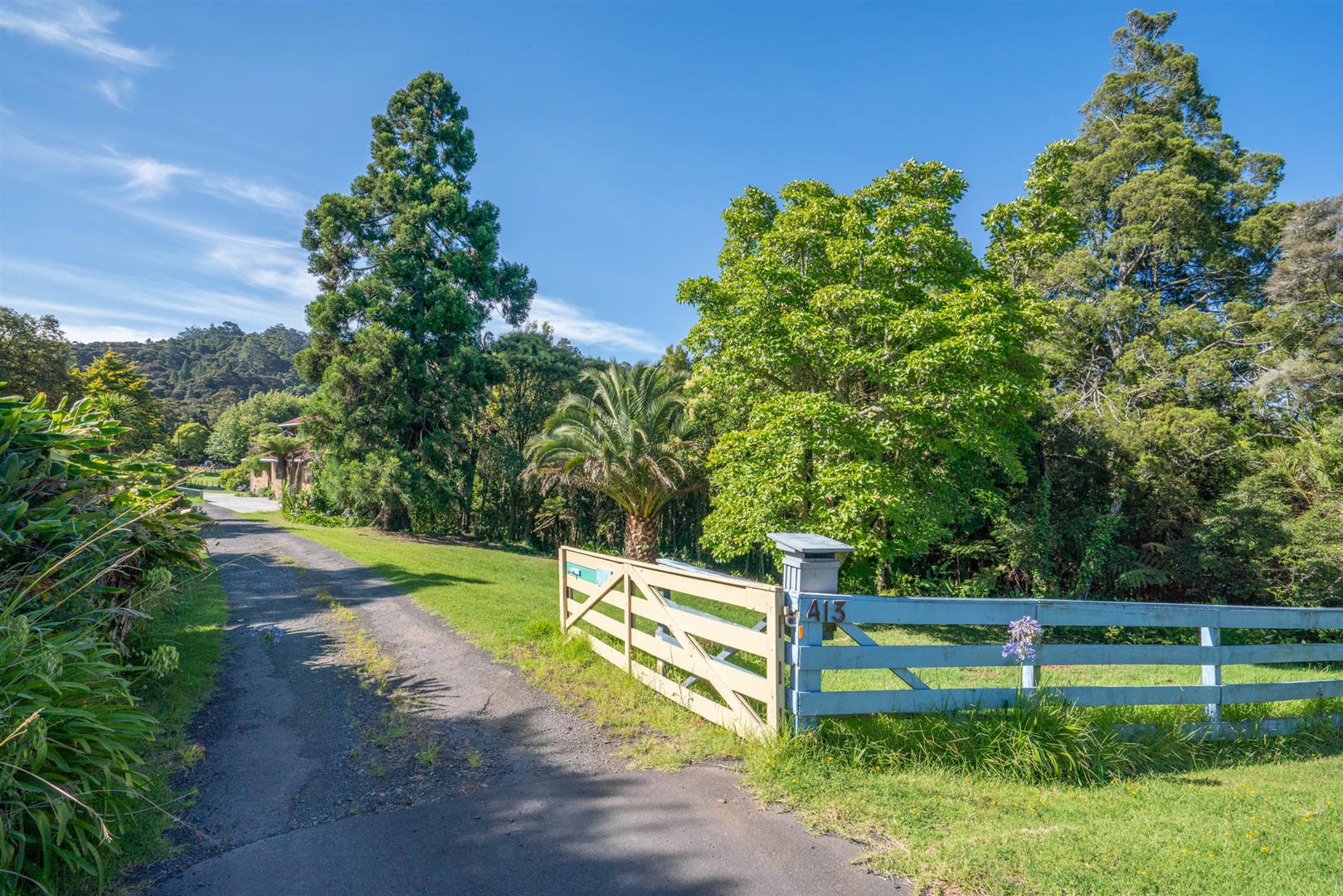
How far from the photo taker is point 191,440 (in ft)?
154

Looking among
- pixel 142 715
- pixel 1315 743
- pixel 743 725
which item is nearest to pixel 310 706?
pixel 142 715

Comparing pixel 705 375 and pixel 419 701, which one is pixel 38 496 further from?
pixel 705 375

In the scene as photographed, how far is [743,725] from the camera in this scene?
15.0 ft

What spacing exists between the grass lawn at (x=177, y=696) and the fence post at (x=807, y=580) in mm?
3579

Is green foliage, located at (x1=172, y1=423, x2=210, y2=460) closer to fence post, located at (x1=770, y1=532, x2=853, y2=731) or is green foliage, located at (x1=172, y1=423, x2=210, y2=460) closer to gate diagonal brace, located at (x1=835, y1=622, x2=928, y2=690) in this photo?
fence post, located at (x1=770, y1=532, x2=853, y2=731)

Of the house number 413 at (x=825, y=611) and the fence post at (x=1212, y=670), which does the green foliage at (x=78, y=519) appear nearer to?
the house number 413 at (x=825, y=611)

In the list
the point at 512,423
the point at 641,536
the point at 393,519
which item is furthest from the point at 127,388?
the point at 641,536

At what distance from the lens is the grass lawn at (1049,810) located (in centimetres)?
305

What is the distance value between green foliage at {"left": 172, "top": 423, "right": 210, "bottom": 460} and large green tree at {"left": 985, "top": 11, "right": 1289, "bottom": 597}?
53.1 meters

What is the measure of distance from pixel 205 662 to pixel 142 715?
12.6 feet

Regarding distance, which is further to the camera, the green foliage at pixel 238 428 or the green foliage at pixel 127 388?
the green foliage at pixel 238 428

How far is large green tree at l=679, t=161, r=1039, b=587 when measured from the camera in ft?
37.0

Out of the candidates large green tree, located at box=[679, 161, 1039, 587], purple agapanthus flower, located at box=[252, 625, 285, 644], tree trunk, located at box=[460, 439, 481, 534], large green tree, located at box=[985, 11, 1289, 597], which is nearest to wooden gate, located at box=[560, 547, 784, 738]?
purple agapanthus flower, located at box=[252, 625, 285, 644]

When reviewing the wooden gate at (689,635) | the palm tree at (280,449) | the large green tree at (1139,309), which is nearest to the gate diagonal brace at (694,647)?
the wooden gate at (689,635)
